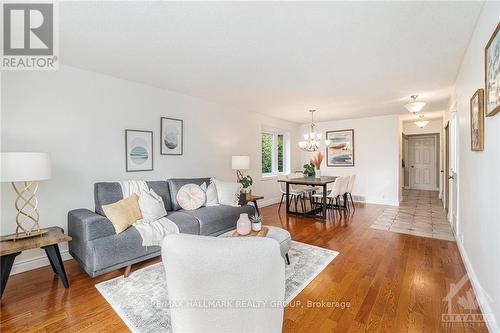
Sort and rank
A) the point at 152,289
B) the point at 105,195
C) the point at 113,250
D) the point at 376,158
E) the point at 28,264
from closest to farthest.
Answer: the point at 152,289
the point at 113,250
the point at 28,264
the point at 105,195
the point at 376,158

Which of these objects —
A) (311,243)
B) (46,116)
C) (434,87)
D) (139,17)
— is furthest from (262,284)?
(434,87)

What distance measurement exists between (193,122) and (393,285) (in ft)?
12.5

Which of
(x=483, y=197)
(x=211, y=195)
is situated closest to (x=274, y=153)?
(x=211, y=195)

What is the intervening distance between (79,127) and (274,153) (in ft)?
15.9

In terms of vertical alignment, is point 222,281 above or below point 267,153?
below

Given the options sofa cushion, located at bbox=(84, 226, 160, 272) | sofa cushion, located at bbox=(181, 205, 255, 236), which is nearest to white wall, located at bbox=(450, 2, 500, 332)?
sofa cushion, located at bbox=(181, 205, 255, 236)

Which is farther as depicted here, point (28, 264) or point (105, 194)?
point (105, 194)

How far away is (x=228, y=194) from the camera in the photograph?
12.6ft

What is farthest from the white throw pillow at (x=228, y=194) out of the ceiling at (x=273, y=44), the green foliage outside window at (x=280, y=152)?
the green foliage outside window at (x=280, y=152)

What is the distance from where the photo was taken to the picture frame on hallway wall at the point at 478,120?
193cm

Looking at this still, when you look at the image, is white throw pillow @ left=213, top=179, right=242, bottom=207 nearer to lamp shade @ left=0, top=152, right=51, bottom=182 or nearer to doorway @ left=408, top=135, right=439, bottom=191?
lamp shade @ left=0, top=152, right=51, bottom=182

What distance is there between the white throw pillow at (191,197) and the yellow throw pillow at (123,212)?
0.69m

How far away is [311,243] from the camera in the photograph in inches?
132

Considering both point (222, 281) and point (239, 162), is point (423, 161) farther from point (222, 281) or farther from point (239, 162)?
point (222, 281)
